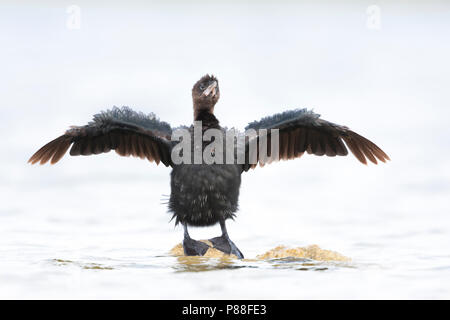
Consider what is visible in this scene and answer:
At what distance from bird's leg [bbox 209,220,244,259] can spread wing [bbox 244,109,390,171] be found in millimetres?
1024

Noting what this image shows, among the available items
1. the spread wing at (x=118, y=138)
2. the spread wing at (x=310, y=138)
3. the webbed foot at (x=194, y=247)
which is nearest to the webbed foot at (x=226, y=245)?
the webbed foot at (x=194, y=247)

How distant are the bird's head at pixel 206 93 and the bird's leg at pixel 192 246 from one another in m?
1.64

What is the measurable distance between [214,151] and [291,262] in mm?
1718

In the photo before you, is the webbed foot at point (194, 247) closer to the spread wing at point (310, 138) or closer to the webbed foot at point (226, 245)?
the webbed foot at point (226, 245)

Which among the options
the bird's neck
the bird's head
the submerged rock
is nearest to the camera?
the submerged rock

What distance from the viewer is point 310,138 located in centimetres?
907

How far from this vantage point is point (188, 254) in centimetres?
809

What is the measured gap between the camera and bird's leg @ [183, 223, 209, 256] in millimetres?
8078

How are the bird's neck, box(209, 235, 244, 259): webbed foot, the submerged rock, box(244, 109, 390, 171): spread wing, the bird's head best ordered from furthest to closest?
box(244, 109, 390, 171): spread wing
the bird's head
the bird's neck
box(209, 235, 244, 259): webbed foot
the submerged rock

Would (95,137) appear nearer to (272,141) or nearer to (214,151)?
(214,151)

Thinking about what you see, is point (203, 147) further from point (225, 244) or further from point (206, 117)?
point (225, 244)

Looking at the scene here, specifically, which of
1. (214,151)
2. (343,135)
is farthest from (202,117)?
(343,135)

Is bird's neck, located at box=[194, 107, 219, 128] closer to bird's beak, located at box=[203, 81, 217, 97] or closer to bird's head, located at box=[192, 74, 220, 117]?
bird's head, located at box=[192, 74, 220, 117]

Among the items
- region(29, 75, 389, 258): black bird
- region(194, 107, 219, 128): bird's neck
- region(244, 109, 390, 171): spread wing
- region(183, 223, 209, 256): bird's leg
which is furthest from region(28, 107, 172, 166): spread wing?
region(244, 109, 390, 171): spread wing
